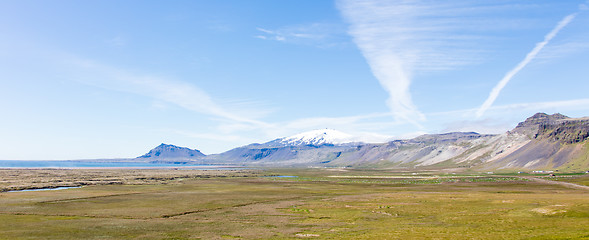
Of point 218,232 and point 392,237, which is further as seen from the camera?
point 218,232

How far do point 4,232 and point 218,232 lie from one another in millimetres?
25003

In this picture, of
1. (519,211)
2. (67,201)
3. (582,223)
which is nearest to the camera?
(582,223)

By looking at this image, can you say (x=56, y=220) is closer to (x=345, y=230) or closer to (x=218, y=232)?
(x=218, y=232)

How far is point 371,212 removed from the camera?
64.6 m

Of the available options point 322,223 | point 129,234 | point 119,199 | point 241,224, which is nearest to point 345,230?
point 322,223

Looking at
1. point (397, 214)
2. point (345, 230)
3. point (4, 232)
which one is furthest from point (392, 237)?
point (4, 232)

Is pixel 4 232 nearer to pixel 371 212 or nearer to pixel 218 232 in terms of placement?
pixel 218 232

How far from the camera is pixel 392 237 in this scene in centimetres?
4241

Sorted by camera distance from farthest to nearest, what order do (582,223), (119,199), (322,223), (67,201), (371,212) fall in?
(119,199)
(67,201)
(371,212)
(322,223)
(582,223)

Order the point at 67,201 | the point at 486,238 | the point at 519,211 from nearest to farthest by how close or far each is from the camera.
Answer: the point at 486,238
the point at 519,211
the point at 67,201

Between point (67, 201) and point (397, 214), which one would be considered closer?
point (397, 214)

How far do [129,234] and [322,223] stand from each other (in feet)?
80.8

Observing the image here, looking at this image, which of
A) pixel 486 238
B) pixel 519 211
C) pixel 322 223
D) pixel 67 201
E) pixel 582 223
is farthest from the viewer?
pixel 67 201

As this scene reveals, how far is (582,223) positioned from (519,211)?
13.2m
